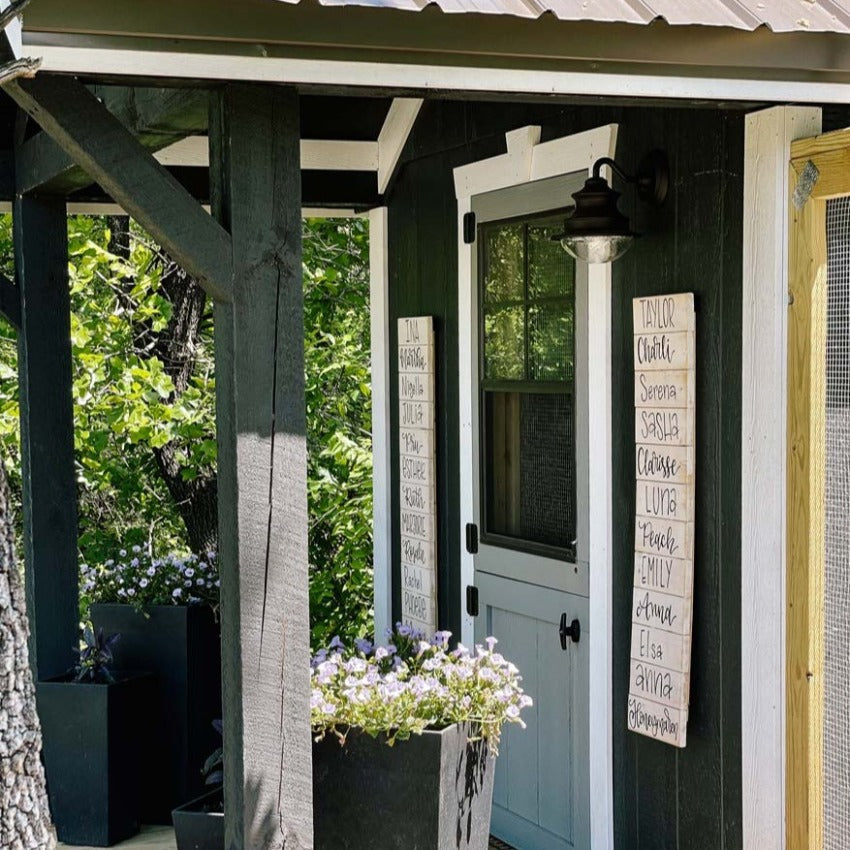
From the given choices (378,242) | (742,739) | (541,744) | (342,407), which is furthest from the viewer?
(342,407)

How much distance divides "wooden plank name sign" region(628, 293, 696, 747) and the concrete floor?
3.69ft

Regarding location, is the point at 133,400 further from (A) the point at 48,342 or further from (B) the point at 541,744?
(B) the point at 541,744

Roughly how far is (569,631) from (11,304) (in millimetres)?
2334

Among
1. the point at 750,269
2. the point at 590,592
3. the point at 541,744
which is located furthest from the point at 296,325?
the point at 541,744

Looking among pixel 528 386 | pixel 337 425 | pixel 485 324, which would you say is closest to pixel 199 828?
pixel 528 386

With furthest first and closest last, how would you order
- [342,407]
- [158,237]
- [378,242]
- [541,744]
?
[342,407]
[378,242]
[541,744]
[158,237]

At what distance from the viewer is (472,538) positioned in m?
4.91

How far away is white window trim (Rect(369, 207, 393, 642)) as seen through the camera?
577 cm

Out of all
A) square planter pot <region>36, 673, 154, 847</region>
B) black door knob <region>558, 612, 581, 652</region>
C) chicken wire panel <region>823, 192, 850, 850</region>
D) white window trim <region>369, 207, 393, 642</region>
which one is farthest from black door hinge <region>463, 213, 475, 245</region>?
square planter pot <region>36, 673, 154, 847</region>

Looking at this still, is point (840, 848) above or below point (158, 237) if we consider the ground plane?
below

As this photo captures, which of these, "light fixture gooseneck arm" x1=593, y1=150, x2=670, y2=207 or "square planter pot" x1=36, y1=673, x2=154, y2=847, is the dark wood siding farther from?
"square planter pot" x1=36, y1=673, x2=154, y2=847

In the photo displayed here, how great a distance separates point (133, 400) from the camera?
25.8ft

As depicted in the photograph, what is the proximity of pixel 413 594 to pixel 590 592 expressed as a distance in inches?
53.6

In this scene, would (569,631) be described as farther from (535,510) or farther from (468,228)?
(468,228)
